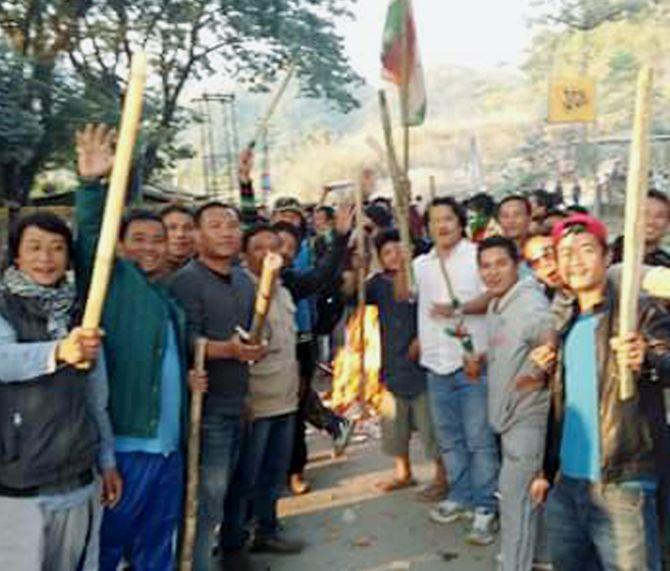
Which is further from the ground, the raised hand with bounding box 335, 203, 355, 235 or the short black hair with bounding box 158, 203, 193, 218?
the short black hair with bounding box 158, 203, 193, 218

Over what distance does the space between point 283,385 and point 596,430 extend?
2014 mm

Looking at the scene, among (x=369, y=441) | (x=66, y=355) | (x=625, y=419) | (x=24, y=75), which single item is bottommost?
(x=369, y=441)

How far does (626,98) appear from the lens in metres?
39.6

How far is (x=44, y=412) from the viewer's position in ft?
9.60

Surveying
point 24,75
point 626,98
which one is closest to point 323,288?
point 24,75

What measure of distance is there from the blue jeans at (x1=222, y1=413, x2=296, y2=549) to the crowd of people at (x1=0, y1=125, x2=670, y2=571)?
0.04 feet

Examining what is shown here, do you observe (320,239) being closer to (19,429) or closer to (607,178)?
(19,429)

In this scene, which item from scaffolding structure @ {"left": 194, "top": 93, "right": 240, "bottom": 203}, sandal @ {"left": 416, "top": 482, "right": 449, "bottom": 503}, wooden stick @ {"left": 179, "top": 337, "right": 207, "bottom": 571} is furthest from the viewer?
scaffolding structure @ {"left": 194, "top": 93, "right": 240, "bottom": 203}

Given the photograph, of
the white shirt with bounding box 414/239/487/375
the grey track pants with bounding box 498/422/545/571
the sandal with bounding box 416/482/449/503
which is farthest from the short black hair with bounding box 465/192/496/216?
the grey track pants with bounding box 498/422/545/571

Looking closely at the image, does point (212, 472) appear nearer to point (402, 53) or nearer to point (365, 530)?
point (365, 530)

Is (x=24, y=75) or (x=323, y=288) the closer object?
(x=323, y=288)

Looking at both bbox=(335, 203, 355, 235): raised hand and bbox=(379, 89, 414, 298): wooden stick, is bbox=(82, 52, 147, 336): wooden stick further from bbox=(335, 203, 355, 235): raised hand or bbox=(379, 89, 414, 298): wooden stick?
bbox=(379, 89, 414, 298): wooden stick

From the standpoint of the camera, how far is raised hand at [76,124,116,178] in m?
3.22

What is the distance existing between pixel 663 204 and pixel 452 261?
1137 mm
